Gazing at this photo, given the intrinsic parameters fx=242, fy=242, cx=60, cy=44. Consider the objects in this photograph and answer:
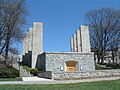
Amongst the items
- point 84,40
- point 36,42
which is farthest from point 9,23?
point 84,40

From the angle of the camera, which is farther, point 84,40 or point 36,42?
point 84,40

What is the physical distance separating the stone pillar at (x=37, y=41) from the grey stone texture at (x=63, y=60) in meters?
2.36

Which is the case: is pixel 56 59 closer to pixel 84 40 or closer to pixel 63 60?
pixel 63 60

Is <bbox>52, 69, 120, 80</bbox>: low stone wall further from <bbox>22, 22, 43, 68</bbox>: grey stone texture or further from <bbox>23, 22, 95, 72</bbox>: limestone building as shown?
<bbox>22, 22, 43, 68</bbox>: grey stone texture

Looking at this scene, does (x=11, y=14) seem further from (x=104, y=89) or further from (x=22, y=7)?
(x=104, y=89)

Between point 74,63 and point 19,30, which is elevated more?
point 19,30

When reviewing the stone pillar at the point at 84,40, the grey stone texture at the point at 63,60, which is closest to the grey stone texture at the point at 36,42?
the grey stone texture at the point at 63,60

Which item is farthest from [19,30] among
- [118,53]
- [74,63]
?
[118,53]

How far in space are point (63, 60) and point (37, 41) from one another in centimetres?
673

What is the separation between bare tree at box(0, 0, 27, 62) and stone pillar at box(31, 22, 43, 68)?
3.04 m

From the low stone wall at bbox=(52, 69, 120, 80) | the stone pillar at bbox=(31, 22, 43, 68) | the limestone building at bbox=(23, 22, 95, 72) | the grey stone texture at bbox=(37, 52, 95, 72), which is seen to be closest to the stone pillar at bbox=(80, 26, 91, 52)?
the limestone building at bbox=(23, 22, 95, 72)

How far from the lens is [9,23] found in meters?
36.9

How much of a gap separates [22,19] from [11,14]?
81.9 inches

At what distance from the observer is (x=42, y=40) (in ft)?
133
